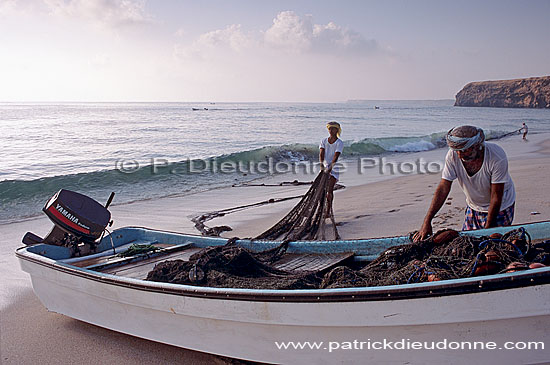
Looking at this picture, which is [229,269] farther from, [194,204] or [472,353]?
[194,204]

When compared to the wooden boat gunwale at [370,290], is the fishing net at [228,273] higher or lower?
lower

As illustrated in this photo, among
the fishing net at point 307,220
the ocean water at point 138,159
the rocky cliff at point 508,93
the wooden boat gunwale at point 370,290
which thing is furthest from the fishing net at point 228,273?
the rocky cliff at point 508,93

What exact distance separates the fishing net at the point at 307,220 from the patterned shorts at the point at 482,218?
2.40 meters

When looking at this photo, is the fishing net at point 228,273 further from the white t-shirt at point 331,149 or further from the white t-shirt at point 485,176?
the white t-shirt at point 331,149

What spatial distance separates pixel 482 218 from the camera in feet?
14.4

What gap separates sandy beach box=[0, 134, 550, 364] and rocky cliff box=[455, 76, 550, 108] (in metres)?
91.5

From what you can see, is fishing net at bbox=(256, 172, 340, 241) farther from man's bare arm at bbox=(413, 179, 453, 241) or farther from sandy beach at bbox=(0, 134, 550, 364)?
man's bare arm at bbox=(413, 179, 453, 241)

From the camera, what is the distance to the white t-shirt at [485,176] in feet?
12.8

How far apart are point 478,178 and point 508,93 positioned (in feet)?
368

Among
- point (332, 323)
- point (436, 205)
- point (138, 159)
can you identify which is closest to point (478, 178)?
point (436, 205)

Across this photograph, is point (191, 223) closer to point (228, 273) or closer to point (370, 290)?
point (228, 273)

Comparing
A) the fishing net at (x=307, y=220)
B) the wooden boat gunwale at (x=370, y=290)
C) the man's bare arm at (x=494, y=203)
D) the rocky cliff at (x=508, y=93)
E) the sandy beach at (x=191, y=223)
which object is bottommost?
the sandy beach at (x=191, y=223)

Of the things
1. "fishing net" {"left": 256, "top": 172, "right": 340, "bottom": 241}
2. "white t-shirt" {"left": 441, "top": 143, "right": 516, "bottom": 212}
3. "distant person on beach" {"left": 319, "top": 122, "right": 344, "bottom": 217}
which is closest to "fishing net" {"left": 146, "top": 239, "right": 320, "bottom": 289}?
"white t-shirt" {"left": 441, "top": 143, "right": 516, "bottom": 212}

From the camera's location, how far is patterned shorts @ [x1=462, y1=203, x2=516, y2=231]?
4.29 meters
